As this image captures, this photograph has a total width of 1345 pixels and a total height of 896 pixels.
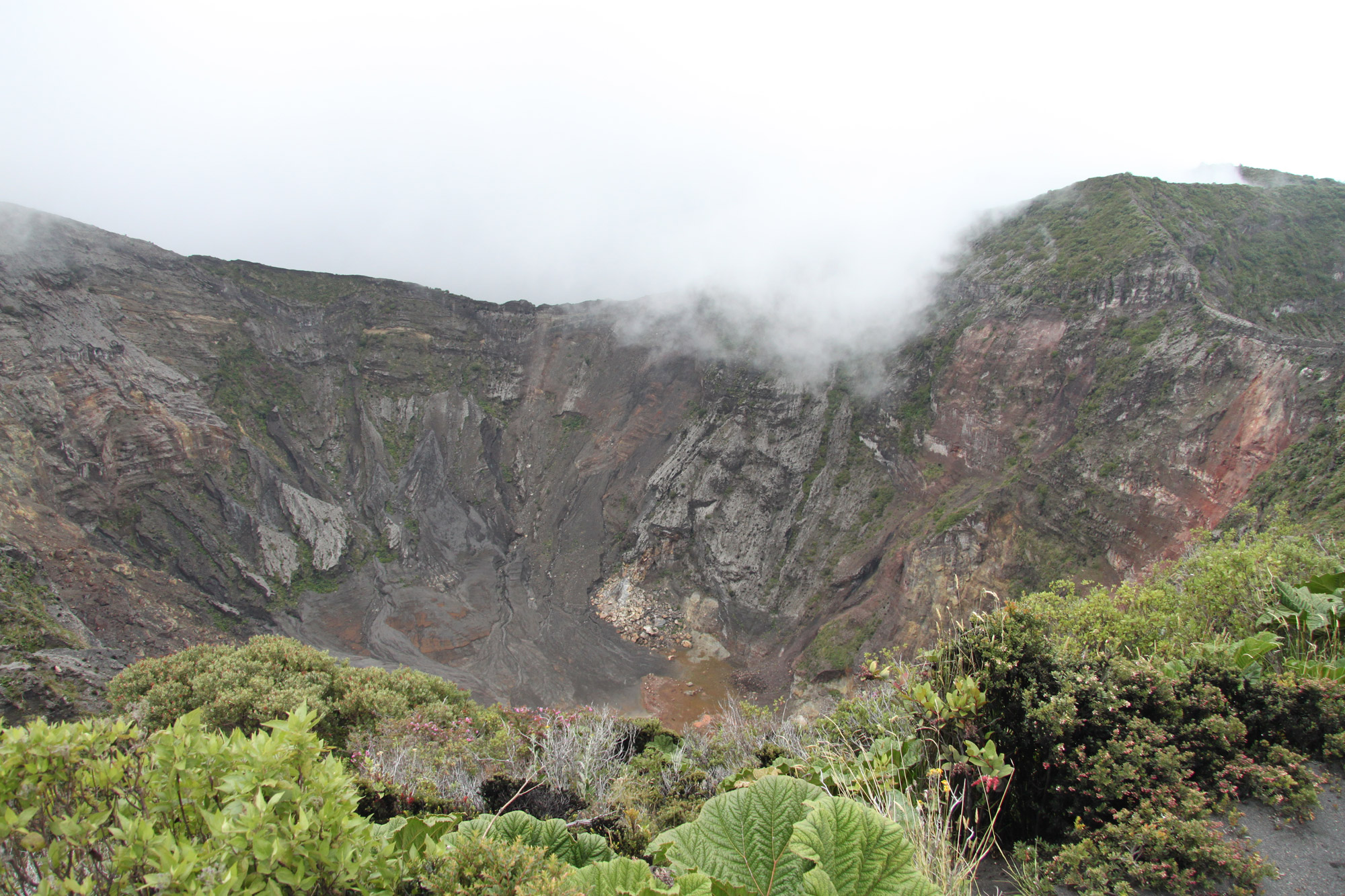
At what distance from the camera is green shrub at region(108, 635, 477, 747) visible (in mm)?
10672

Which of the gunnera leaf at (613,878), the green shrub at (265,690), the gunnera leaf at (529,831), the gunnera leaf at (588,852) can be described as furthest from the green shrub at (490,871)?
the green shrub at (265,690)

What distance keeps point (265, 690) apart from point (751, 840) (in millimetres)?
11746

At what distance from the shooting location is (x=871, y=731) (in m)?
5.61

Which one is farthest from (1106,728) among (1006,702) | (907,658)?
(907,658)

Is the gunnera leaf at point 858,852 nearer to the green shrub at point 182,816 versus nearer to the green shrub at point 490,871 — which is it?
the green shrub at point 490,871

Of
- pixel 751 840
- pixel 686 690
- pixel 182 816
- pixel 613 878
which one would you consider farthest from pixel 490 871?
pixel 686 690

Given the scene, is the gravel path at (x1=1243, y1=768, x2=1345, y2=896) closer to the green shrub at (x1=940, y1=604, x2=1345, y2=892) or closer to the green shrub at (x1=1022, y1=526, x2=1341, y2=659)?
the green shrub at (x1=940, y1=604, x2=1345, y2=892)

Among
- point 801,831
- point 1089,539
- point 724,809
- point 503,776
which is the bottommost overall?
point 1089,539

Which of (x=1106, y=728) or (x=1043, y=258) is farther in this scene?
(x=1043, y=258)

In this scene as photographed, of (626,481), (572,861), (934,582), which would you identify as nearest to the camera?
(572,861)

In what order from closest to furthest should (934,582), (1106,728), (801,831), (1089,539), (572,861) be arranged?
(801,831)
(572,861)
(1106,728)
(1089,539)
(934,582)

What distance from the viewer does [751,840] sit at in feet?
9.07

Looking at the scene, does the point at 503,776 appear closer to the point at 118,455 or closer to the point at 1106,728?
the point at 1106,728

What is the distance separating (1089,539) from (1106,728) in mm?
23176
